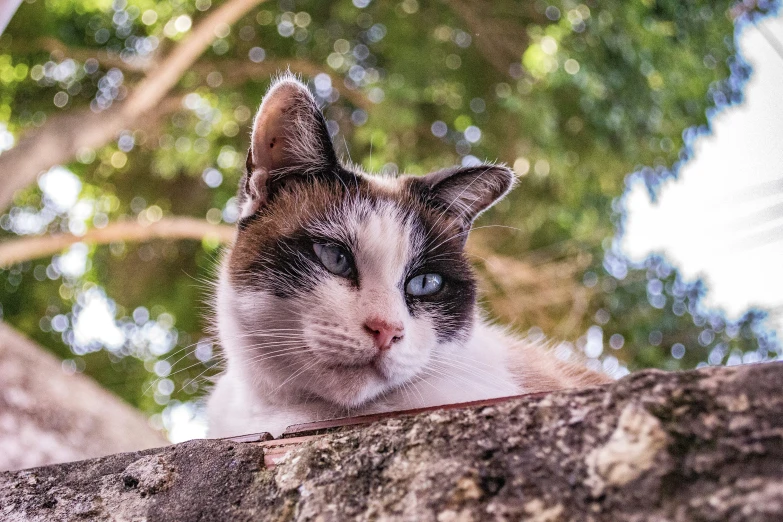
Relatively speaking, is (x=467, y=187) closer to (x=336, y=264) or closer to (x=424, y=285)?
(x=424, y=285)

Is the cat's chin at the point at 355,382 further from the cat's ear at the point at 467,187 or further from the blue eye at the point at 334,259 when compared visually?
the cat's ear at the point at 467,187

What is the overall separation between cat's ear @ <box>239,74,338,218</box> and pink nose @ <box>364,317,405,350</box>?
0.52 metres

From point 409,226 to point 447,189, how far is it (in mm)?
243

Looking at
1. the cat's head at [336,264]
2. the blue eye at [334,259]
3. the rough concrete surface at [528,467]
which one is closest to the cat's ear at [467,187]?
the cat's head at [336,264]

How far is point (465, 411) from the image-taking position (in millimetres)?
898

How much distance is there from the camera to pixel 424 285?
1484 millimetres

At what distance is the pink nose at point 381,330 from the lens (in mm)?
1223

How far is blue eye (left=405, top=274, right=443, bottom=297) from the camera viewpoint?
1.45 meters

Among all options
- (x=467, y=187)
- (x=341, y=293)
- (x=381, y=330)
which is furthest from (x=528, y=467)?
(x=467, y=187)

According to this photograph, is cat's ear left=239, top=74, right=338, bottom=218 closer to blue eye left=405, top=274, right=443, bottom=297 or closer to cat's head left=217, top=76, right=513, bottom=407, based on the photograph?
cat's head left=217, top=76, right=513, bottom=407

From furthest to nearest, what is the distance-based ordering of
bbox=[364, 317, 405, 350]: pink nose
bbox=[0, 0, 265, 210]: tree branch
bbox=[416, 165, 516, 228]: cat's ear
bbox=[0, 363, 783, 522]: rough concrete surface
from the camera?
bbox=[0, 0, 265, 210]: tree branch
bbox=[416, 165, 516, 228]: cat's ear
bbox=[364, 317, 405, 350]: pink nose
bbox=[0, 363, 783, 522]: rough concrete surface

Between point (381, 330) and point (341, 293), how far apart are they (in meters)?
0.14

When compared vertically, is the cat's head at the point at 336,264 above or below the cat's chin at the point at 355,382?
above

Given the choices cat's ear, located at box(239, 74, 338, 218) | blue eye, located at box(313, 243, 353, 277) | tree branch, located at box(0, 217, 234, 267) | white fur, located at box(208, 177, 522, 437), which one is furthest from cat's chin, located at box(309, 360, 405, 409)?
tree branch, located at box(0, 217, 234, 267)
